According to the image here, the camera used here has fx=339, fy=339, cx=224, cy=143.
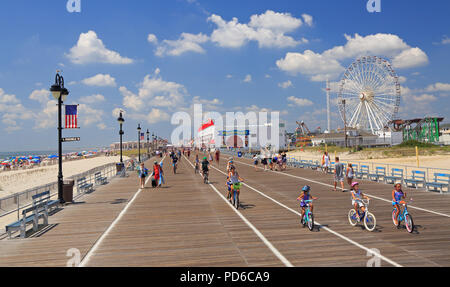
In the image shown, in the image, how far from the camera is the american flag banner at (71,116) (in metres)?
17.6

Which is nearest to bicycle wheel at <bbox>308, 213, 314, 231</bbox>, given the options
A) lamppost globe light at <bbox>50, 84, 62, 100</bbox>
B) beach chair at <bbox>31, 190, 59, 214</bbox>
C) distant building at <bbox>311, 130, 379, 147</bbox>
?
beach chair at <bbox>31, 190, 59, 214</bbox>

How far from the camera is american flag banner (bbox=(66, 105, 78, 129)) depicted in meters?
17.6

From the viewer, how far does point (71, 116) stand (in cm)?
1772

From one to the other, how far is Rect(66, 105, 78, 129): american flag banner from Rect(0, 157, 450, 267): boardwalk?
15.2ft

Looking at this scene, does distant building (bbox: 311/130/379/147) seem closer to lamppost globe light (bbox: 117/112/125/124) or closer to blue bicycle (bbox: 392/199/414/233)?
lamppost globe light (bbox: 117/112/125/124)

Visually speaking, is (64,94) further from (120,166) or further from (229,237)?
(120,166)

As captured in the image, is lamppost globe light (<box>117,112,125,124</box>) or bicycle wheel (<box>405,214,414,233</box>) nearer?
bicycle wheel (<box>405,214,414,233</box>)

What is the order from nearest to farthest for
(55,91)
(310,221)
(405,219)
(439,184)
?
1. (405,219)
2. (310,221)
3. (55,91)
4. (439,184)

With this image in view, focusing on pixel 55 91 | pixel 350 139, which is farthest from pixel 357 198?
pixel 350 139

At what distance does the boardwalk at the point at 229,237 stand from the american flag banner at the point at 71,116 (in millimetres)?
4620

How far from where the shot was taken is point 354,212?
404 inches

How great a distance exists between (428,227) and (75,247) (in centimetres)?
984

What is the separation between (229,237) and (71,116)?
40.8ft

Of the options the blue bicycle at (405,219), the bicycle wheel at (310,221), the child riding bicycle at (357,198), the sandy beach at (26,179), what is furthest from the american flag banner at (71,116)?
the sandy beach at (26,179)
